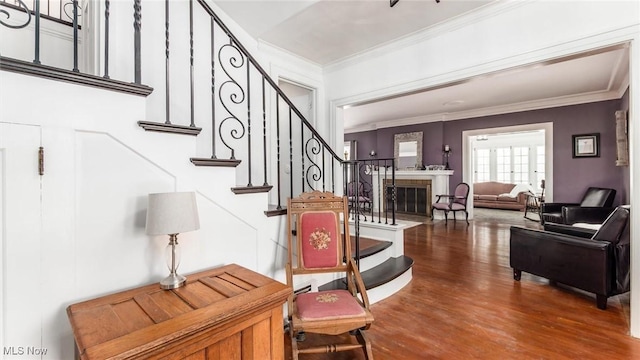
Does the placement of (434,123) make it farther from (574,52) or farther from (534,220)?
(574,52)

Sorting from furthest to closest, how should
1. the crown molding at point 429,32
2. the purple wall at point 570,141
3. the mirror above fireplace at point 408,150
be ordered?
the mirror above fireplace at point 408,150 < the purple wall at point 570,141 < the crown molding at point 429,32

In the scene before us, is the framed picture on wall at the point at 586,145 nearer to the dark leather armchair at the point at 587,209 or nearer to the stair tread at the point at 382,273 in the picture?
the dark leather armchair at the point at 587,209

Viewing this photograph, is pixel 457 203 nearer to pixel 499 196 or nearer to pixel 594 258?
pixel 499 196

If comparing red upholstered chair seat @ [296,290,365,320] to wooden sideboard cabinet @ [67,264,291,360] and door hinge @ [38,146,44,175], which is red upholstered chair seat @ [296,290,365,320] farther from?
door hinge @ [38,146,44,175]

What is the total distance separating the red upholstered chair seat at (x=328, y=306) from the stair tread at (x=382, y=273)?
2.21ft

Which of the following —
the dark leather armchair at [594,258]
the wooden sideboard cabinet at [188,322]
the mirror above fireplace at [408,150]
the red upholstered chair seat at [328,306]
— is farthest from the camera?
the mirror above fireplace at [408,150]

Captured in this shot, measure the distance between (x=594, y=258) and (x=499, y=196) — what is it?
23.2ft

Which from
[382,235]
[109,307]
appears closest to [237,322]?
[109,307]

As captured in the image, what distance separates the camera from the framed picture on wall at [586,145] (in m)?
5.35

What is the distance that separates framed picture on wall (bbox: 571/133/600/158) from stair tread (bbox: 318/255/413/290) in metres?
4.99

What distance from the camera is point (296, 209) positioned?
2.22 meters

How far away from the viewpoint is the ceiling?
8.80 ft

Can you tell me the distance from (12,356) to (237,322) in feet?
2.99

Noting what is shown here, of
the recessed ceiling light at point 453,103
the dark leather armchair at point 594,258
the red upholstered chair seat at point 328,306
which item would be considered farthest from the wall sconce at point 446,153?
the red upholstered chair seat at point 328,306
